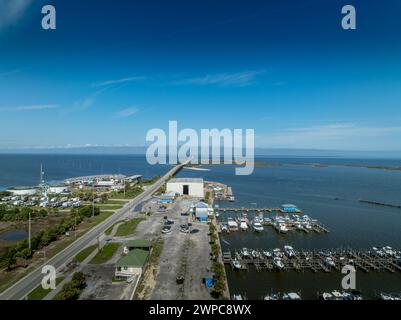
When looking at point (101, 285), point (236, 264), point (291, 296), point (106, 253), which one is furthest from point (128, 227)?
point (291, 296)

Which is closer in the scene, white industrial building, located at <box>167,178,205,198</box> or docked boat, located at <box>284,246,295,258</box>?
docked boat, located at <box>284,246,295,258</box>

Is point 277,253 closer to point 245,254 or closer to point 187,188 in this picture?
point 245,254

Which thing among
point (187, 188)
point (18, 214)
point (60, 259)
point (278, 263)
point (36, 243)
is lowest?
point (278, 263)

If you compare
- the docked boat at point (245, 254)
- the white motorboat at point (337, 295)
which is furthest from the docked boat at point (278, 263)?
the white motorboat at point (337, 295)

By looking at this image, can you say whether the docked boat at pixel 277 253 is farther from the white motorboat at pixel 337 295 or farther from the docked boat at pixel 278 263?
the white motorboat at pixel 337 295

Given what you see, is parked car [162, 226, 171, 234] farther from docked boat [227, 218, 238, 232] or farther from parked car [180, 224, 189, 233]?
docked boat [227, 218, 238, 232]

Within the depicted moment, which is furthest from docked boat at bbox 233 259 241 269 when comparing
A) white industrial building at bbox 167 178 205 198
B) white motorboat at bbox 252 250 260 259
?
white industrial building at bbox 167 178 205 198
